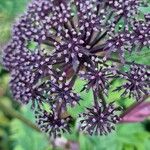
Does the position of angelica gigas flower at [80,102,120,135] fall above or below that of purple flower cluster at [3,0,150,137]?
below

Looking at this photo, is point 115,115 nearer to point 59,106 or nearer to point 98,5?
point 59,106

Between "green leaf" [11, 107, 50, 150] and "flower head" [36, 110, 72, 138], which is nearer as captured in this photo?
"flower head" [36, 110, 72, 138]

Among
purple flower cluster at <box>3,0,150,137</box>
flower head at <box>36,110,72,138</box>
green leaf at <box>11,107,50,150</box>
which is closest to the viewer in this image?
purple flower cluster at <box>3,0,150,137</box>

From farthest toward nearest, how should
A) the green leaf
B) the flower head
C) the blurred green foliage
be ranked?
the green leaf < the blurred green foliage < the flower head

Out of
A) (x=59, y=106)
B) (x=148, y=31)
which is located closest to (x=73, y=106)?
(x=59, y=106)

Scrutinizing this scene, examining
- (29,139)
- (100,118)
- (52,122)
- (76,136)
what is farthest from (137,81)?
(29,139)

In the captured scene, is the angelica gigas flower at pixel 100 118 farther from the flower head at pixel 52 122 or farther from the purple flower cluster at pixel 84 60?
the flower head at pixel 52 122

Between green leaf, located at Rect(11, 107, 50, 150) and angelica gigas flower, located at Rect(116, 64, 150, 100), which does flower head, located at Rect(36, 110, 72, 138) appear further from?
green leaf, located at Rect(11, 107, 50, 150)

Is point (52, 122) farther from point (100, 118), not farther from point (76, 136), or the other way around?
point (76, 136)

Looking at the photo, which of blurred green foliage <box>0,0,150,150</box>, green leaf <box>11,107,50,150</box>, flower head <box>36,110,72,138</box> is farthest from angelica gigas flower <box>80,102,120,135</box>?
green leaf <box>11,107,50,150</box>
